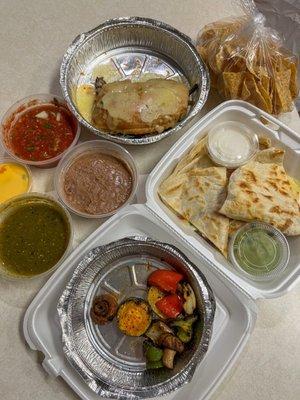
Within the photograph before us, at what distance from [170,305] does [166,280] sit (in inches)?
3.3

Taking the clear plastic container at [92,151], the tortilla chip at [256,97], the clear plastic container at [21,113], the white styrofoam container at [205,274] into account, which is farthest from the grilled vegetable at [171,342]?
the tortilla chip at [256,97]

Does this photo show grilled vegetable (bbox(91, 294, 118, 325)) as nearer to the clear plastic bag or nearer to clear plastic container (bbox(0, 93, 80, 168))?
clear plastic container (bbox(0, 93, 80, 168))

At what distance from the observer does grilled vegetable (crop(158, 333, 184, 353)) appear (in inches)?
48.3

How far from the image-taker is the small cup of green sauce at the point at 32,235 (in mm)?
1380

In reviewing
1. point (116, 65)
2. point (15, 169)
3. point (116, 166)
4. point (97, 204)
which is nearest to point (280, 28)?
point (116, 65)

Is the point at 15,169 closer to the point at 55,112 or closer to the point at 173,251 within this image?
the point at 55,112

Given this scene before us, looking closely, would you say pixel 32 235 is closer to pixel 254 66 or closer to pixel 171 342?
pixel 171 342

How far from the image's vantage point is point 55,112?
5.41 ft

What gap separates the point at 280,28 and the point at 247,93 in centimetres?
66

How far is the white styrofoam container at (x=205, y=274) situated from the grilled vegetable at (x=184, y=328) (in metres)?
0.10

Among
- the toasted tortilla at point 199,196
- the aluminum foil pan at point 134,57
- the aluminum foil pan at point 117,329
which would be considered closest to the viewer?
the aluminum foil pan at point 117,329

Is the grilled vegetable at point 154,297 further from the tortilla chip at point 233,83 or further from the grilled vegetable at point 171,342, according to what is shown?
the tortilla chip at point 233,83

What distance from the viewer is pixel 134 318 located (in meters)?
1.31

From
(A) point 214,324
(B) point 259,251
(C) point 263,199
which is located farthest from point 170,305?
(C) point 263,199
